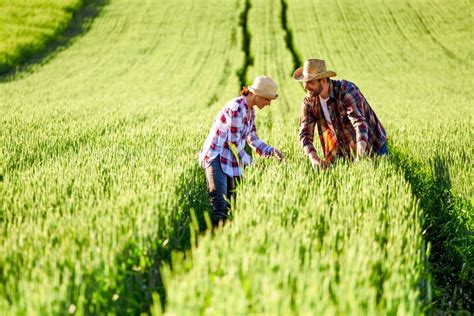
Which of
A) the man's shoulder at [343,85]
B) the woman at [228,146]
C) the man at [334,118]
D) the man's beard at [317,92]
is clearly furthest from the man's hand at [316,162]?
the man's shoulder at [343,85]

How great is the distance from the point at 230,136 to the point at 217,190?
0.51 meters

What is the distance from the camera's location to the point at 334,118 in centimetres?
551

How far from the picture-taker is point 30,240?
296cm

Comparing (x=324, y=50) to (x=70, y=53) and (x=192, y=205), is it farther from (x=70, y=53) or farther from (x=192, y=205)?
(x=192, y=205)

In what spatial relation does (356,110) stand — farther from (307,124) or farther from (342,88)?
(307,124)

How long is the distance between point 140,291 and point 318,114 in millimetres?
3123

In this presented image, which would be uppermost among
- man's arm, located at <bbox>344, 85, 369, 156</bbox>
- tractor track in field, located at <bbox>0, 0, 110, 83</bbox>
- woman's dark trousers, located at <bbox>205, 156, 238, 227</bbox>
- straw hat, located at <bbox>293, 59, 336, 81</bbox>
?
straw hat, located at <bbox>293, 59, 336, 81</bbox>

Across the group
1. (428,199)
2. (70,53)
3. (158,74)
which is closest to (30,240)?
(428,199)

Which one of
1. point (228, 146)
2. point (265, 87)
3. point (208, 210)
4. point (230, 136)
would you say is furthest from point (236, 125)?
point (208, 210)

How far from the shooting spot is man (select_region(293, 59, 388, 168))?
5.13m

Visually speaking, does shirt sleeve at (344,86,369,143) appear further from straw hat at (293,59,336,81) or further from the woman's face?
the woman's face

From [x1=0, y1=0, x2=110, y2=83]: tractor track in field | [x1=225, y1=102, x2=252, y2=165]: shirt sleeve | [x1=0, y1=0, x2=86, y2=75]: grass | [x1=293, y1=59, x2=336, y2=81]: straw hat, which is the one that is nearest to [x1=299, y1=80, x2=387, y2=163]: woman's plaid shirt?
[x1=293, y1=59, x2=336, y2=81]: straw hat

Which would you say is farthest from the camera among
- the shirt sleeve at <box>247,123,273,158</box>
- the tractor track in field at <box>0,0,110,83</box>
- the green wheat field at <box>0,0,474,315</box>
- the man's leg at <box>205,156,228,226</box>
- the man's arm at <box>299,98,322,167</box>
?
the tractor track in field at <box>0,0,110,83</box>

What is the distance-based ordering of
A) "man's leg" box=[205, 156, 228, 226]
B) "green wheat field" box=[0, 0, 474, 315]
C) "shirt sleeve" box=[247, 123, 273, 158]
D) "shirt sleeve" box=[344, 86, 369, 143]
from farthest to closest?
"shirt sleeve" box=[247, 123, 273, 158]
"shirt sleeve" box=[344, 86, 369, 143]
"man's leg" box=[205, 156, 228, 226]
"green wheat field" box=[0, 0, 474, 315]
